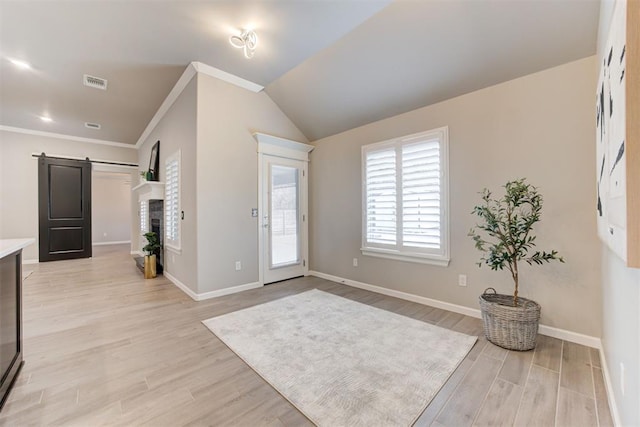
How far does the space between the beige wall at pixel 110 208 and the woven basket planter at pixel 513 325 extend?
1107 centimetres

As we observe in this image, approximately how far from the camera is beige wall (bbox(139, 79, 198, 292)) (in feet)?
11.5

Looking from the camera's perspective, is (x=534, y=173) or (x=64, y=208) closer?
(x=534, y=173)

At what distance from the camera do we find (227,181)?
3.71 meters

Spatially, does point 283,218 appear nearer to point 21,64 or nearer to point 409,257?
point 409,257

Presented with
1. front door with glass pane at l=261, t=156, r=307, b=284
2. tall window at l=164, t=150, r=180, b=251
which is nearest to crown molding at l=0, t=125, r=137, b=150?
tall window at l=164, t=150, r=180, b=251

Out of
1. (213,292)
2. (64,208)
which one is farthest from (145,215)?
(213,292)

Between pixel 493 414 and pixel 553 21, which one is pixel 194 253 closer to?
pixel 493 414

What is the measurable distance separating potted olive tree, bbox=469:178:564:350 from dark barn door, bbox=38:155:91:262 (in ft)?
27.6

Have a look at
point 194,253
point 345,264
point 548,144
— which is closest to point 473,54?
point 548,144

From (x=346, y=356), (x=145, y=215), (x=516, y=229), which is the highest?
(x=145, y=215)

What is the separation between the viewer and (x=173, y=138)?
4320mm

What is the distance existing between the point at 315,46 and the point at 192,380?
3448 millimetres

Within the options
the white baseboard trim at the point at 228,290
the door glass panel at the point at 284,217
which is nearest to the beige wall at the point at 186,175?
the white baseboard trim at the point at 228,290

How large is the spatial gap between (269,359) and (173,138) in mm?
3886
